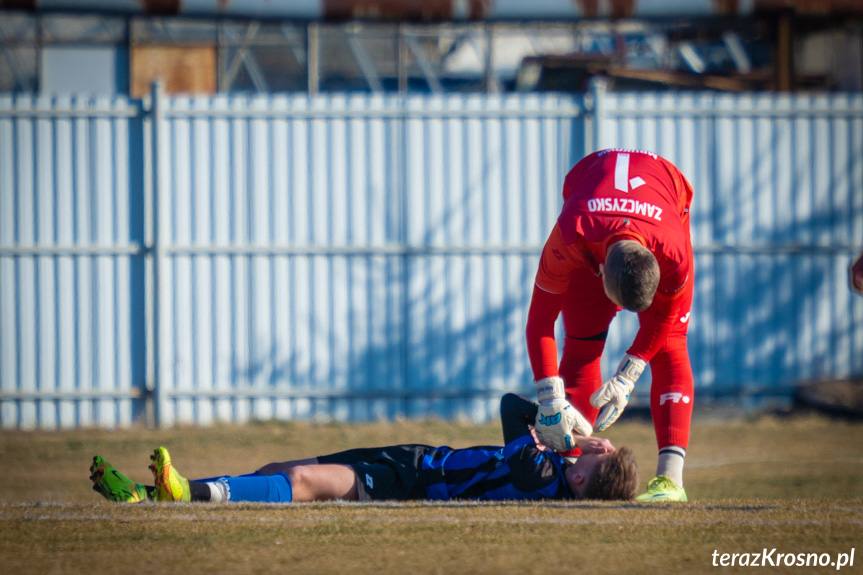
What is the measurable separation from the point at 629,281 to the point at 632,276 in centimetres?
2

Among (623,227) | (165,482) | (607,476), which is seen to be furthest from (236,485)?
(623,227)

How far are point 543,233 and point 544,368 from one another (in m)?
4.61

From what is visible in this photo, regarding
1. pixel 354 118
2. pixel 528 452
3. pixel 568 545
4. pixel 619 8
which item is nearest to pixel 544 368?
pixel 528 452

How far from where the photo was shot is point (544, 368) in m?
4.01

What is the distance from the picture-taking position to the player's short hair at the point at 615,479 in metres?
3.76

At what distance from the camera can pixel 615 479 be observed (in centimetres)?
377

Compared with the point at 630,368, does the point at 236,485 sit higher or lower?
lower

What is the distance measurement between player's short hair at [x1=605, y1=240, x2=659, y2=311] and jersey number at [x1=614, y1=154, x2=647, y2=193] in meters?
0.50

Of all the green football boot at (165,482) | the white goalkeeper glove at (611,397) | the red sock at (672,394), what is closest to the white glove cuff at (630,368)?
the white goalkeeper glove at (611,397)

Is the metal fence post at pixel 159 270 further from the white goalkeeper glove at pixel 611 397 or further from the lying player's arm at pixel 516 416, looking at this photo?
the white goalkeeper glove at pixel 611 397

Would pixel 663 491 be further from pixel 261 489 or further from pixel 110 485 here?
pixel 110 485

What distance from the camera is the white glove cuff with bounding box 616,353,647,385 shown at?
3914 mm

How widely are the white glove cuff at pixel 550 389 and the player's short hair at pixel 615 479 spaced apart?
1.20 ft

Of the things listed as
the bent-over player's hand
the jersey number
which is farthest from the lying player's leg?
the bent-over player's hand
